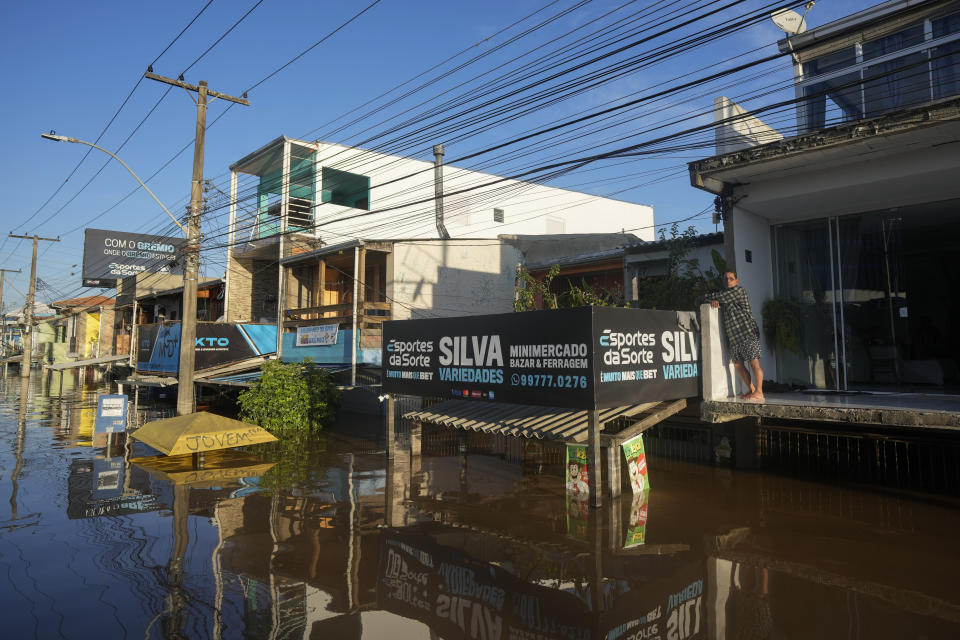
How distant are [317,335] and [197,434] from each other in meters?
8.97

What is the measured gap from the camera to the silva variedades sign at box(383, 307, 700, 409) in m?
7.95

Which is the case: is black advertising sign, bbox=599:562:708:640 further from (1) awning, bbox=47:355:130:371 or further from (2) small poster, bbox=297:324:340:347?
(1) awning, bbox=47:355:130:371

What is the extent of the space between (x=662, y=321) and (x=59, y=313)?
2582 inches

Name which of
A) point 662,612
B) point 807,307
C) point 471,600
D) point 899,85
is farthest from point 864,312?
point 471,600

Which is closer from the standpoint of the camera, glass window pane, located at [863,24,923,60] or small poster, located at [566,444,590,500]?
small poster, located at [566,444,590,500]

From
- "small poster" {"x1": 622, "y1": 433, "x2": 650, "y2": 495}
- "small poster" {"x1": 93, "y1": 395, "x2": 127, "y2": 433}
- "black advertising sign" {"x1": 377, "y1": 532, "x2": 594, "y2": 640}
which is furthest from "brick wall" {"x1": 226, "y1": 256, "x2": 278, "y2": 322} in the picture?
"black advertising sign" {"x1": 377, "y1": 532, "x2": 594, "y2": 640}

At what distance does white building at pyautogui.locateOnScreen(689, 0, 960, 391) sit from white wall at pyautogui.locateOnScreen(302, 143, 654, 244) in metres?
10.9

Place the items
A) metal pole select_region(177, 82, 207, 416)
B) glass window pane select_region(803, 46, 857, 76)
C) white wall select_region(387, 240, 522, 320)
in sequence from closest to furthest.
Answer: glass window pane select_region(803, 46, 857, 76), metal pole select_region(177, 82, 207, 416), white wall select_region(387, 240, 522, 320)

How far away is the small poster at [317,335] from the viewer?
19.0 meters

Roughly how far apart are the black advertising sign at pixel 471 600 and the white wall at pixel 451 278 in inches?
512

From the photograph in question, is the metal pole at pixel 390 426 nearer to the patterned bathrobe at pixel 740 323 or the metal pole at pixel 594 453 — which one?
the metal pole at pixel 594 453

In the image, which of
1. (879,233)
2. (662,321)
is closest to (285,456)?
(662,321)

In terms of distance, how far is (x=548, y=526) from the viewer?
7.62m

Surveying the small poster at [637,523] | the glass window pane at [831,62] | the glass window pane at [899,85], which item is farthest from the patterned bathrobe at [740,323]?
the glass window pane at [831,62]
